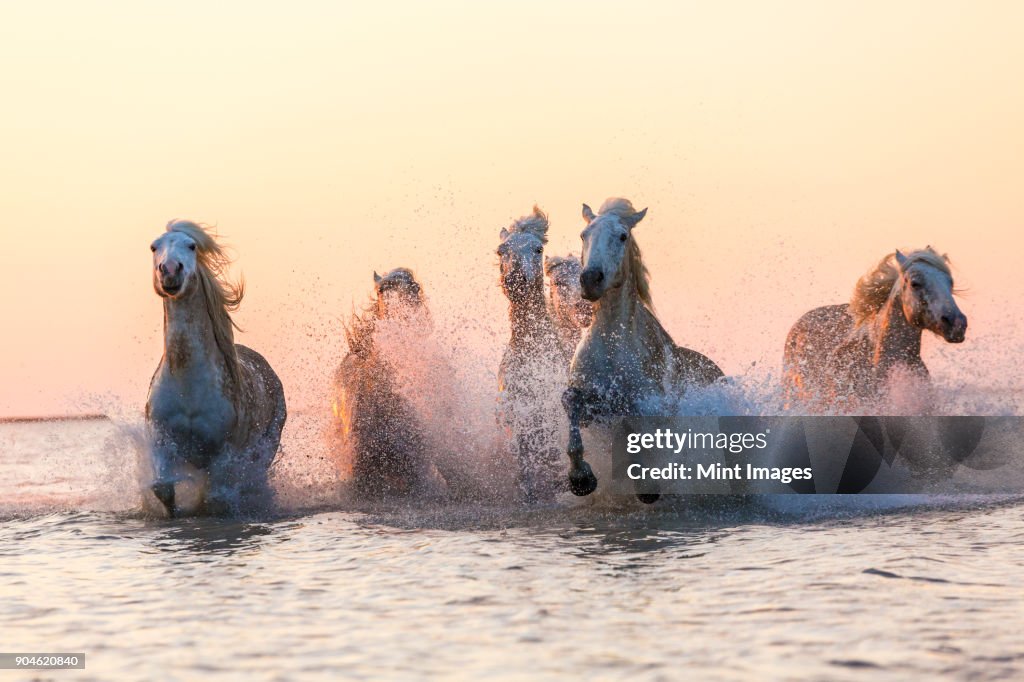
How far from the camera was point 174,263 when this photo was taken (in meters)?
8.38

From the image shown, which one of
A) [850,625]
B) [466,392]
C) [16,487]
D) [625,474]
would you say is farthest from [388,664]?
[16,487]

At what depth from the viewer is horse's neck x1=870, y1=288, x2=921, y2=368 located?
9852 mm

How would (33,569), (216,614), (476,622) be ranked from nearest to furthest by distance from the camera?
1. (476,622)
2. (216,614)
3. (33,569)

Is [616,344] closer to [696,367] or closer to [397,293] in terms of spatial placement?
[696,367]

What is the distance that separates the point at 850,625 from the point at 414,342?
6.90 m

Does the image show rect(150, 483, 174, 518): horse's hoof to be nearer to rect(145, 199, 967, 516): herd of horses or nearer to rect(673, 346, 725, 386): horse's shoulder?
rect(145, 199, 967, 516): herd of horses

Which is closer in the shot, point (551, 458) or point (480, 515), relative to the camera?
point (480, 515)

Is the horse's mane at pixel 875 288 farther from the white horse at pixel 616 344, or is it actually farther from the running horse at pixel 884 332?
the white horse at pixel 616 344

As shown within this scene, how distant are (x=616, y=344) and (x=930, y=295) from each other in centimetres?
288

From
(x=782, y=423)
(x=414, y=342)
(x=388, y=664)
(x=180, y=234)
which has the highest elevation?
(x=180, y=234)

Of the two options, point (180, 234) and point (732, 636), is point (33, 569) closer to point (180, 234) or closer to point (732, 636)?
point (180, 234)

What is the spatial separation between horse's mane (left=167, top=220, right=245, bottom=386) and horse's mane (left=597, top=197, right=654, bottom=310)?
2.97 meters

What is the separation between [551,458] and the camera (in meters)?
9.27

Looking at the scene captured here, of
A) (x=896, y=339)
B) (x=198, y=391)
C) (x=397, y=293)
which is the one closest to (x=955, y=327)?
(x=896, y=339)
